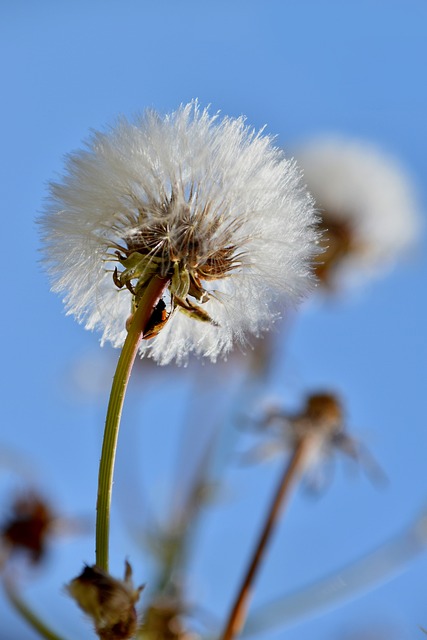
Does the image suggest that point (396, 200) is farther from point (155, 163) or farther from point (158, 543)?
Result: point (155, 163)

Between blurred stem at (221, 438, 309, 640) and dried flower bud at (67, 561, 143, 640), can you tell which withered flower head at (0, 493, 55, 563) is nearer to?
blurred stem at (221, 438, 309, 640)

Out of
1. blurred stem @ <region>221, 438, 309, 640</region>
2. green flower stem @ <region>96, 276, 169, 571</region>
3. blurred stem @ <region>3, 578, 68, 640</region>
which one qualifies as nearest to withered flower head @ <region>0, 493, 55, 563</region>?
blurred stem @ <region>3, 578, 68, 640</region>

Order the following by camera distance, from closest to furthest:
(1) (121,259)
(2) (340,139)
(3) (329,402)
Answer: (1) (121,259), (3) (329,402), (2) (340,139)

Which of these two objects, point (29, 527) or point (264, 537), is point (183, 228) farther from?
point (29, 527)

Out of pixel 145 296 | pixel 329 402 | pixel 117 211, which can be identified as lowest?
pixel 145 296

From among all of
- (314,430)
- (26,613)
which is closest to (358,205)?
(314,430)

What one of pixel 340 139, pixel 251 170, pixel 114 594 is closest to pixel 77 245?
pixel 251 170

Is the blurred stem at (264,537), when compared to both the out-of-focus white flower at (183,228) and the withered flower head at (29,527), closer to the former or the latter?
the out-of-focus white flower at (183,228)

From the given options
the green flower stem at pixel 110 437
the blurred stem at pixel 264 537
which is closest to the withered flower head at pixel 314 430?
the blurred stem at pixel 264 537
